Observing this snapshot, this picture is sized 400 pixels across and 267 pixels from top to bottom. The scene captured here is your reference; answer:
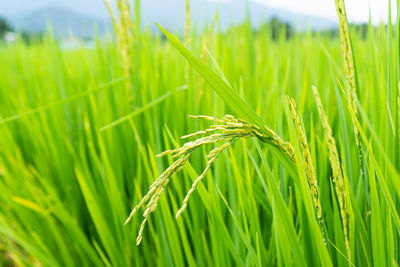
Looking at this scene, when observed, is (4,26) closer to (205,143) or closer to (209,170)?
(209,170)

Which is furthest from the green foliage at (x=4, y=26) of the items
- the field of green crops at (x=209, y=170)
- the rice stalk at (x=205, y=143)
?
the rice stalk at (x=205, y=143)

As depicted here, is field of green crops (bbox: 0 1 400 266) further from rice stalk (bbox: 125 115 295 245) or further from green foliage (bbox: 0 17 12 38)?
green foliage (bbox: 0 17 12 38)

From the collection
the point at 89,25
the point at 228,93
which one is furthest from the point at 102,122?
the point at 89,25

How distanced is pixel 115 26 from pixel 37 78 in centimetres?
95

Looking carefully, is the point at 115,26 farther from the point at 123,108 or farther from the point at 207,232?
the point at 207,232

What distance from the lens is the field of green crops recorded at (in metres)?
0.43

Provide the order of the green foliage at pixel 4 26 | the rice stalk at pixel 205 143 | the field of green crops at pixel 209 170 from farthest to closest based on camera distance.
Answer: the green foliage at pixel 4 26
the field of green crops at pixel 209 170
the rice stalk at pixel 205 143

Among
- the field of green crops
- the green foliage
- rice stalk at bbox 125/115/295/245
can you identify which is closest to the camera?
rice stalk at bbox 125/115/295/245

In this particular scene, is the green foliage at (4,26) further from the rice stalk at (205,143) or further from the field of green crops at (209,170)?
the rice stalk at (205,143)

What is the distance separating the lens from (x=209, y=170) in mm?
568

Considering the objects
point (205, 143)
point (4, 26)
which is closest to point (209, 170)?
point (205, 143)

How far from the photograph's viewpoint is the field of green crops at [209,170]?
429 millimetres

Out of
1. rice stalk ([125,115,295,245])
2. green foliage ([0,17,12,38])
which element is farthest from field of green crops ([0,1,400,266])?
green foliage ([0,17,12,38])

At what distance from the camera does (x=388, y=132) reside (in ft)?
1.55
